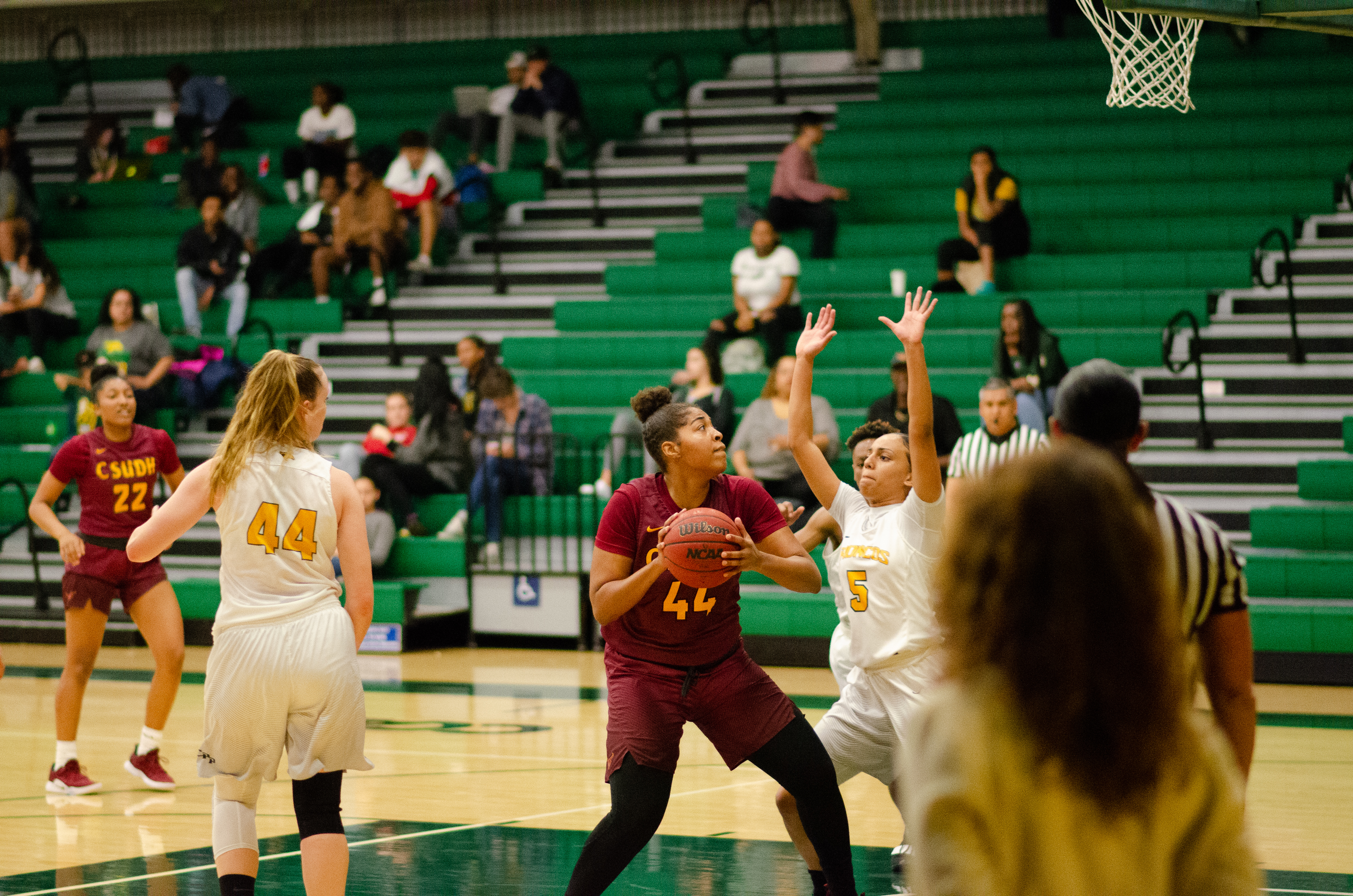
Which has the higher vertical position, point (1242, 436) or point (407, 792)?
point (1242, 436)

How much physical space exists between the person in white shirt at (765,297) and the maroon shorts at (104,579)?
20.1 feet

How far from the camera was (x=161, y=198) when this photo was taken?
1688 cm

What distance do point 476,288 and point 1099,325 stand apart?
239 inches

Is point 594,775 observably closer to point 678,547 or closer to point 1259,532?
point 678,547

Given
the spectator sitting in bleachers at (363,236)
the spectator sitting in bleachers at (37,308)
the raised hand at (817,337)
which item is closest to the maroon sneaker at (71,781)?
the raised hand at (817,337)

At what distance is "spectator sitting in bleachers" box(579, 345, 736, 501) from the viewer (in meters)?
11.0

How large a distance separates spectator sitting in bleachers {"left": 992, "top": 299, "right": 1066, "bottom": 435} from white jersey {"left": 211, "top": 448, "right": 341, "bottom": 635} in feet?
23.1

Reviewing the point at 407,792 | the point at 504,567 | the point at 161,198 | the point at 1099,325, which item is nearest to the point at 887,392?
the point at 1099,325

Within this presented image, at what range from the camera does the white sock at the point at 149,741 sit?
268 inches

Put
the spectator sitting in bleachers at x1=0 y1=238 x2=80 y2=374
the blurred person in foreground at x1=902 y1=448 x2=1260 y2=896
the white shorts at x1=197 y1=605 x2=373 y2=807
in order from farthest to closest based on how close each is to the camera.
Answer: the spectator sitting in bleachers at x1=0 y1=238 x2=80 y2=374, the white shorts at x1=197 y1=605 x2=373 y2=807, the blurred person in foreground at x1=902 y1=448 x2=1260 y2=896

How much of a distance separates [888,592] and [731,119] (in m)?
12.2

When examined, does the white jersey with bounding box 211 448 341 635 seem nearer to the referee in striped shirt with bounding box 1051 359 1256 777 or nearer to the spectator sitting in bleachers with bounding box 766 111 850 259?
the referee in striped shirt with bounding box 1051 359 1256 777

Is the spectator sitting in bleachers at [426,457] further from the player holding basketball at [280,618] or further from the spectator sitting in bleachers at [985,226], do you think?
the player holding basketball at [280,618]

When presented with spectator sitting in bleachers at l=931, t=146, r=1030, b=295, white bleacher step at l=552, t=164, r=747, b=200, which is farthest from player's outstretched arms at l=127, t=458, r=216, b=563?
white bleacher step at l=552, t=164, r=747, b=200
